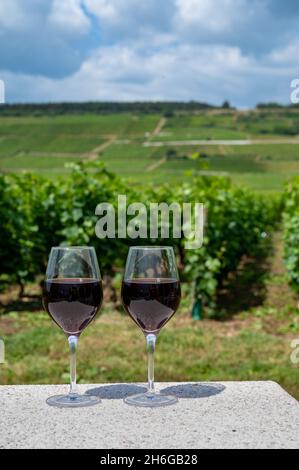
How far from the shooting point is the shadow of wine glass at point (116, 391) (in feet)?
6.59

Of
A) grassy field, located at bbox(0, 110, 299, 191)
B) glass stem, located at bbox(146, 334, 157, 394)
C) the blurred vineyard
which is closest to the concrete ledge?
glass stem, located at bbox(146, 334, 157, 394)

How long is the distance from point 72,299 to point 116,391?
423 millimetres

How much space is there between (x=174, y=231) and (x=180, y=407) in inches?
441

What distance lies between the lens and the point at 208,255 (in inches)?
410

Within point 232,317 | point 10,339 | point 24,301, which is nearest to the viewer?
point 10,339

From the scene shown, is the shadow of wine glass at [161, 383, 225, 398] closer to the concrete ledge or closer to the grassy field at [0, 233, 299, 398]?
the concrete ledge

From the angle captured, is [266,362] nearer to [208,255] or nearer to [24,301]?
[208,255]

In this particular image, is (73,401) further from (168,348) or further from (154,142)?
(154,142)

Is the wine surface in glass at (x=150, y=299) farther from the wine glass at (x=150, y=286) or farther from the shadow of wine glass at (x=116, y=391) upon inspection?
the shadow of wine glass at (x=116, y=391)

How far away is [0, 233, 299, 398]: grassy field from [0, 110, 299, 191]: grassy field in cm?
5165

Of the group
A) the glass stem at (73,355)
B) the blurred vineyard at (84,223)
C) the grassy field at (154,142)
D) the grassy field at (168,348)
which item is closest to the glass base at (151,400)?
the glass stem at (73,355)

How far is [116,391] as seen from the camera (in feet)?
6.79

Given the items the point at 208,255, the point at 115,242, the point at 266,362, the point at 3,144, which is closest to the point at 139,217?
the point at 115,242

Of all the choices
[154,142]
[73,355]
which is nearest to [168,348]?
[73,355]
